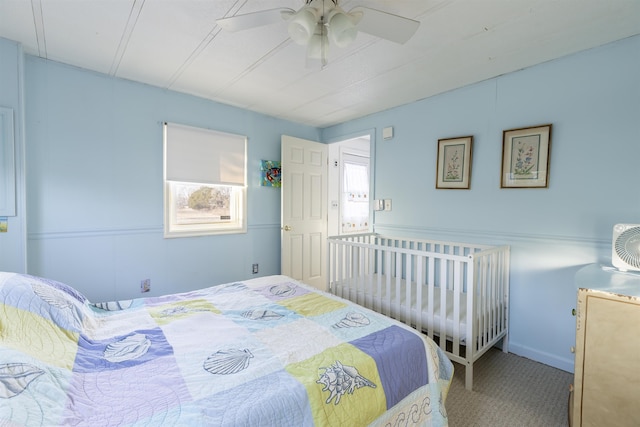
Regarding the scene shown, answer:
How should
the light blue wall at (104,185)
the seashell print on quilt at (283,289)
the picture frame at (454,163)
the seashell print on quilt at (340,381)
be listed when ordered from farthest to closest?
the picture frame at (454,163) < the light blue wall at (104,185) < the seashell print on quilt at (283,289) < the seashell print on quilt at (340,381)

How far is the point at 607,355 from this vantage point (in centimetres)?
133

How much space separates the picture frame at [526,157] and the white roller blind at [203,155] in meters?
2.64

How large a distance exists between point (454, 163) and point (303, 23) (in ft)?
6.66

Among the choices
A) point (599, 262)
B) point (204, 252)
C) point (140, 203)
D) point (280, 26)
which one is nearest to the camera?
point (280, 26)

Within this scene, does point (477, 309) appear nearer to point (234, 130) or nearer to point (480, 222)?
point (480, 222)

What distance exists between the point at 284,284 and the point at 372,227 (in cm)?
170

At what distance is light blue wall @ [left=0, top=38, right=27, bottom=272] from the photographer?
6.51 feet

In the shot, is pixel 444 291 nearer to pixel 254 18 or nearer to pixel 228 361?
pixel 228 361

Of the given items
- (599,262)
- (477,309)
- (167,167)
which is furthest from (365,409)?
(167,167)

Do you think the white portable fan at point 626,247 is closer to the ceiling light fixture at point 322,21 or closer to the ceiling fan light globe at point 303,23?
the ceiling light fixture at point 322,21

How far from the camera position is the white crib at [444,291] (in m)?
1.97

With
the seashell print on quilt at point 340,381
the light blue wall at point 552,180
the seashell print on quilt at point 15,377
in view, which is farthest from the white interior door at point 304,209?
the seashell print on quilt at point 15,377

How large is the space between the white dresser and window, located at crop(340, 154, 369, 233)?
10.4 ft

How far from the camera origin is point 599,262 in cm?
197
